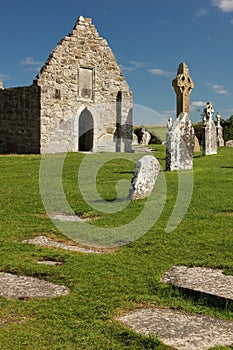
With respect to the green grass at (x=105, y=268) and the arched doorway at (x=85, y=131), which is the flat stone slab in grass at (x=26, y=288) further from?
the arched doorway at (x=85, y=131)

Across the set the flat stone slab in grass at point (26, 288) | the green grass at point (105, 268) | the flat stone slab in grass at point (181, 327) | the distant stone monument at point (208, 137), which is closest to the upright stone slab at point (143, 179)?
the green grass at point (105, 268)

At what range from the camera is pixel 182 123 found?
653 inches

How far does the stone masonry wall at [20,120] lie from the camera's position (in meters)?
24.5

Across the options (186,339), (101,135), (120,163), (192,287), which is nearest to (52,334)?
(186,339)

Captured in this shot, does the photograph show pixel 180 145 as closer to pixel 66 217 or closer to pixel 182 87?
pixel 66 217

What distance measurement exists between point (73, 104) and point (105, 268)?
2074 cm

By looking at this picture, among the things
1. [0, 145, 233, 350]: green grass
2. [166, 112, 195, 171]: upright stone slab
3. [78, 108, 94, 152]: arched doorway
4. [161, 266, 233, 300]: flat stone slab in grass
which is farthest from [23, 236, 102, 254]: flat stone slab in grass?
[78, 108, 94, 152]: arched doorway

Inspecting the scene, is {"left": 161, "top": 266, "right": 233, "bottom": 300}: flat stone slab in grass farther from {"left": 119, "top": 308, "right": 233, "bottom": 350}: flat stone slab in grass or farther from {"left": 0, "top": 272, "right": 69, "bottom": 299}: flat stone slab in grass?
{"left": 0, "top": 272, "right": 69, "bottom": 299}: flat stone slab in grass

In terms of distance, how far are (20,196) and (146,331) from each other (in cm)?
763

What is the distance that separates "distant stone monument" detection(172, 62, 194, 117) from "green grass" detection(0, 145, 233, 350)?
1404cm

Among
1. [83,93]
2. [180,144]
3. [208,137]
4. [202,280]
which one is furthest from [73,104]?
[202,280]

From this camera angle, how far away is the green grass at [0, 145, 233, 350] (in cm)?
432

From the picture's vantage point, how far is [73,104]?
85.4 feet

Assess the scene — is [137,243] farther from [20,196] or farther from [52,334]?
[20,196]
